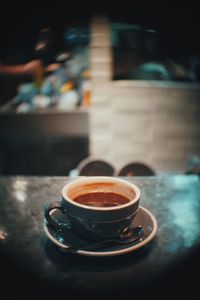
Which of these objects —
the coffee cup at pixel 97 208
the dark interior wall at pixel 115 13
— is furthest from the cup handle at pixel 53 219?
the dark interior wall at pixel 115 13

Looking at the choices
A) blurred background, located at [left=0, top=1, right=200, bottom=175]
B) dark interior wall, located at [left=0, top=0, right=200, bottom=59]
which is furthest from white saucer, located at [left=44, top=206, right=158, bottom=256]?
blurred background, located at [left=0, top=1, right=200, bottom=175]

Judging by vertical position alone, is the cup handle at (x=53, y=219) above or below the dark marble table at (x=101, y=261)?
above

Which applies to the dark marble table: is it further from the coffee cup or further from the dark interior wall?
the dark interior wall

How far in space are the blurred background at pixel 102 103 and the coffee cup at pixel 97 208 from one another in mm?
2345

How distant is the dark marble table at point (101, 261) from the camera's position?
73 centimetres

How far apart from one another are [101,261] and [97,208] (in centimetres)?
13

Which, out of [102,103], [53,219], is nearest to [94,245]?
[53,219]

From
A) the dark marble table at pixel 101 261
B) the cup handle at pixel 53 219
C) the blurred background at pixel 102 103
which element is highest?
the blurred background at pixel 102 103

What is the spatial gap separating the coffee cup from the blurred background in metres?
2.35

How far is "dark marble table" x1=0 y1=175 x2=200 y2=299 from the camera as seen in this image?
2.39 ft

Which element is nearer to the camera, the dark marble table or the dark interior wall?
the dark marble table

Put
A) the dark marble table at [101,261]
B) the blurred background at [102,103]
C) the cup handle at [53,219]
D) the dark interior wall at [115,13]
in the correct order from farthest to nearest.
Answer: the blurred background at [102,103] < the dark interior wall at [115,13] < the cup handle at [53,219] < the dark marble table at [101,261]

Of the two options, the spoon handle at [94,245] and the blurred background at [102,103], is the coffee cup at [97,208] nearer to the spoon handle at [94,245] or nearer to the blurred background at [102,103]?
the spoon handle at [94,245]

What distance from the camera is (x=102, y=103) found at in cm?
336
